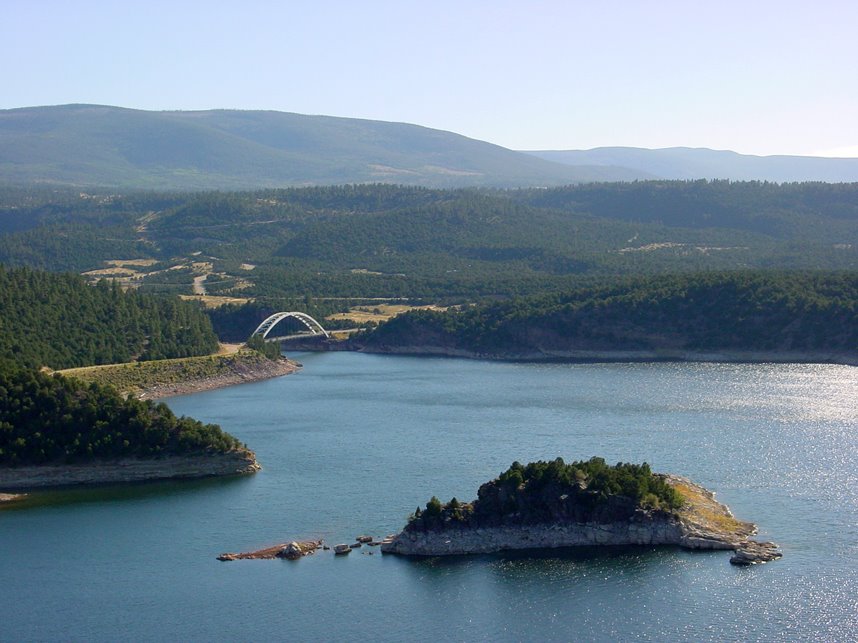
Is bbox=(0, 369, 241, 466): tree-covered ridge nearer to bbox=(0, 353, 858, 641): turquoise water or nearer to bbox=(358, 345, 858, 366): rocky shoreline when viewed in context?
bbox=(0, 353, 858, 641): turquoise water

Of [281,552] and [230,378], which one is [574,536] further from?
[230,378]

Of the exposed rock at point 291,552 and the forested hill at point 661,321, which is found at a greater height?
the forested hill at point 661,321

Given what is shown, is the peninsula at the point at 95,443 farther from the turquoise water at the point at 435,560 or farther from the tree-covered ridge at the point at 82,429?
the turquoise water at the point at 435,560

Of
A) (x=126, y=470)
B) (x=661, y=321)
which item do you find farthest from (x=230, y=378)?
(x=126, y=470)

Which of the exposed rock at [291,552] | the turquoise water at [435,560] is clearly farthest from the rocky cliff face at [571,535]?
the exposed rock at [291,552]

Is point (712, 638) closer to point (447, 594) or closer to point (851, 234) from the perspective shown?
→ point (447, 594)

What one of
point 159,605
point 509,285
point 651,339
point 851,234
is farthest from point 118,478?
point 851,234
